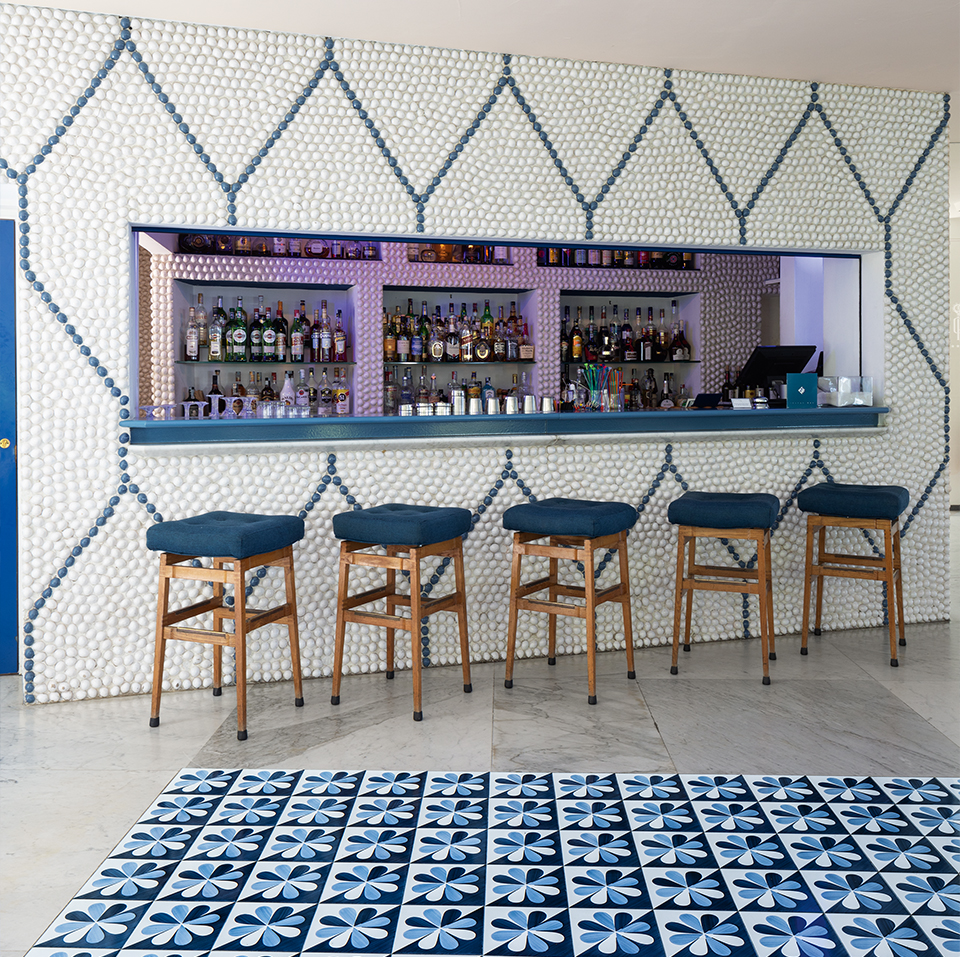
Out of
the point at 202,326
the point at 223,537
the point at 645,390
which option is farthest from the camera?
the point at 645,390

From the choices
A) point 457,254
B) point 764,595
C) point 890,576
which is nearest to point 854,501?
point 890,576

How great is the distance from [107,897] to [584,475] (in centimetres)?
282

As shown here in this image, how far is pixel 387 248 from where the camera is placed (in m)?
6.41

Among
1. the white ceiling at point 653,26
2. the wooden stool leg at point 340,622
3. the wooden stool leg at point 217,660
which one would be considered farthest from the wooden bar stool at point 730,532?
the white ceiling at point 653,26

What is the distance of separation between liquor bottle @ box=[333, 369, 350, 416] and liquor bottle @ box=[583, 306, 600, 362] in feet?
6.04

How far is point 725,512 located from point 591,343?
3322mm

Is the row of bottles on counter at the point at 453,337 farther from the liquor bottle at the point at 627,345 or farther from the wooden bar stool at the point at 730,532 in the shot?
the wooden bar stool at the point at 730,532

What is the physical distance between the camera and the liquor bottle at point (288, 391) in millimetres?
6227

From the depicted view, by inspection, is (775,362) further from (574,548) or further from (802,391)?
(574,548)

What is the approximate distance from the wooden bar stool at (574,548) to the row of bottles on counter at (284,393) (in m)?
2.52

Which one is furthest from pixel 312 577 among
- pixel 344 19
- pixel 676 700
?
pixel 344 19

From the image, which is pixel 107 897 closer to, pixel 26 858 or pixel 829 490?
pixel 26 858

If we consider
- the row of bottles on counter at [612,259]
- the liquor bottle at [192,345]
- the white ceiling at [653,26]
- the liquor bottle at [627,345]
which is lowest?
the liquor bottle at [192,345]

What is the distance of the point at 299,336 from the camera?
6.18 meters
